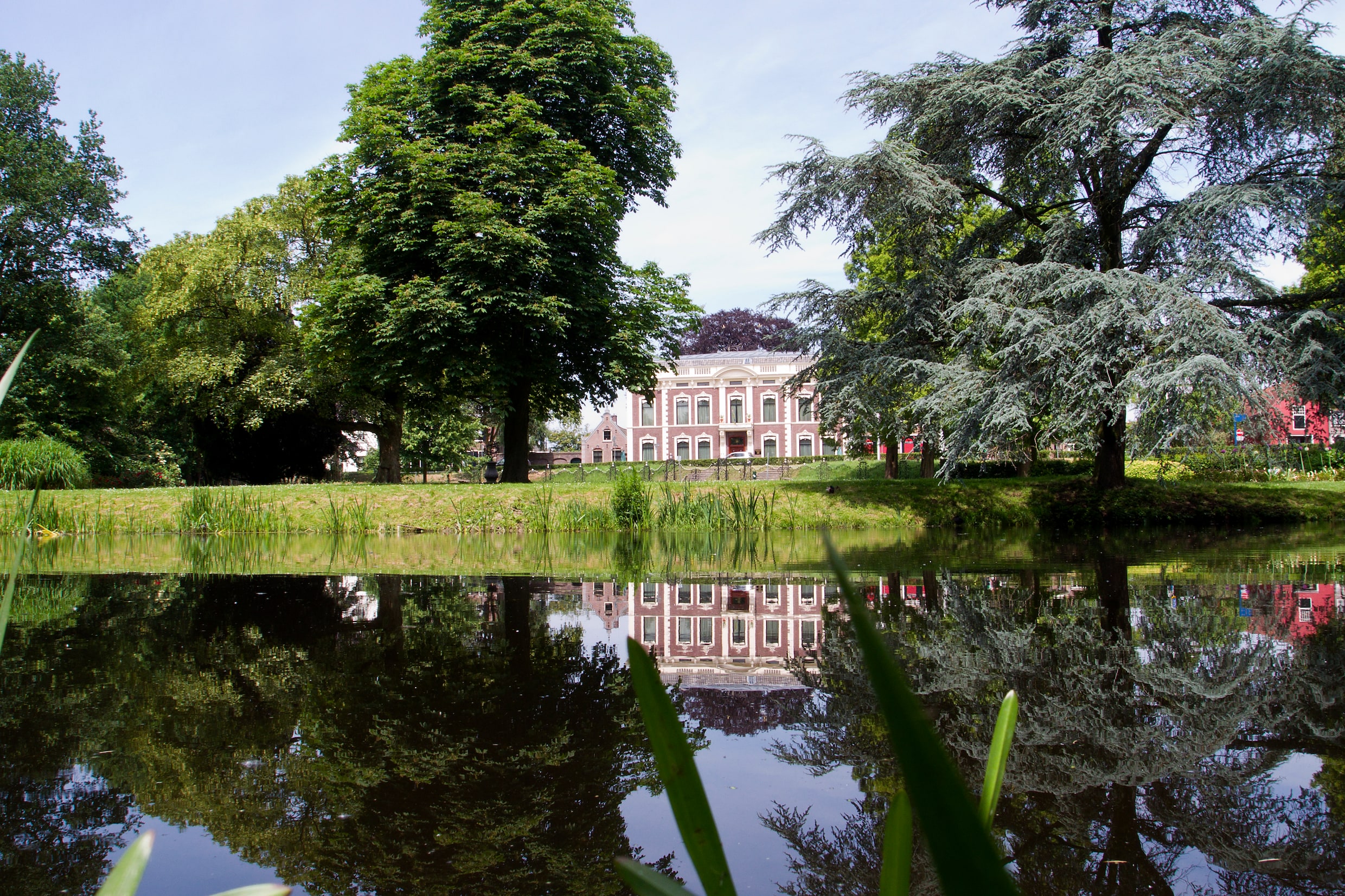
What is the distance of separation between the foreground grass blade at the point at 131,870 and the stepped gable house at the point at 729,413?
147 feet

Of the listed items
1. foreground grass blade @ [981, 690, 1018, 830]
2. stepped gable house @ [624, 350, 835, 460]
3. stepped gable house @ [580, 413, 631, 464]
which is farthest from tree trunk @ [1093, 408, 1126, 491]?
stepped gable house @ [580, 413, 631, 464]

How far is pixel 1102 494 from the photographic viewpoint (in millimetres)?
11766

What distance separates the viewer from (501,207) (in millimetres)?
14250

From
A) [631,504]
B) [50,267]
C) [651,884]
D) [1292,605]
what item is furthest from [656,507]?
[50,267]

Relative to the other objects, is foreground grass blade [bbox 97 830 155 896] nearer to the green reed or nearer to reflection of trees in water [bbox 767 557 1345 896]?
reflection of trees in water [bbox 767 557 1345 896]

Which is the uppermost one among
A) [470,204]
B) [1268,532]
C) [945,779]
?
[470,204]

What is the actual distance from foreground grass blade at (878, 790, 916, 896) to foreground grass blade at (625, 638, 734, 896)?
0.27 feet

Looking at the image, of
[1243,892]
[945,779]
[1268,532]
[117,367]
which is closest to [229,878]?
[945,779]

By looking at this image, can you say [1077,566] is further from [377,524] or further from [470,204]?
[470,204]

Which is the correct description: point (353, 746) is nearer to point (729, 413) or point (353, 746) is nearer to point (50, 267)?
point (50, 267)

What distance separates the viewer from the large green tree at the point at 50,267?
70.2 ft

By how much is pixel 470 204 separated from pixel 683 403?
32.8m

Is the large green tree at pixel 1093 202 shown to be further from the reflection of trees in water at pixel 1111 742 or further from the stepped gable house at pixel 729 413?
the stepped gable house at pixel 729 413

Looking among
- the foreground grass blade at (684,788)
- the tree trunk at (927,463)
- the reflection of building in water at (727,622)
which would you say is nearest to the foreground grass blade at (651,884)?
the foreground grass blade at (684,788)
